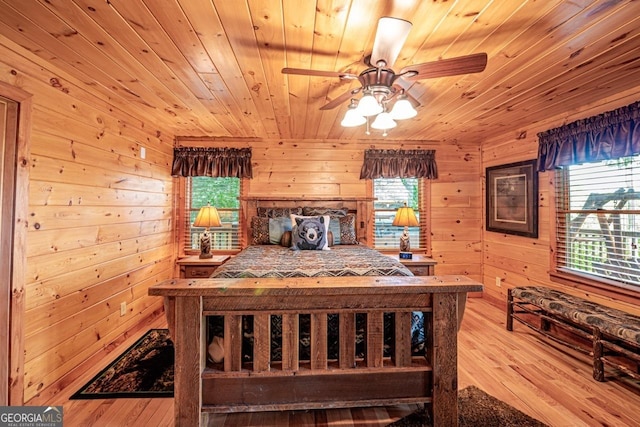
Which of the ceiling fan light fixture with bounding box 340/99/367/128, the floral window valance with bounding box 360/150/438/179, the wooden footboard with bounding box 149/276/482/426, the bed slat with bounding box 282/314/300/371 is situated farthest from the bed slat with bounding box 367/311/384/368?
the floral window valance with bounding box 360/150/438/179

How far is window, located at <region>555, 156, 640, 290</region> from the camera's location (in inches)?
93.4

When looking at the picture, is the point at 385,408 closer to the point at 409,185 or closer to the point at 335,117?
the point at 335,117

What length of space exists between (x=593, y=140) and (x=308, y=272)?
2758mm

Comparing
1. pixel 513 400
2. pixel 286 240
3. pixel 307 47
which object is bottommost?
pixel 513 400

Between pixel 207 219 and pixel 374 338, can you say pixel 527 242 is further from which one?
pixel 207 219

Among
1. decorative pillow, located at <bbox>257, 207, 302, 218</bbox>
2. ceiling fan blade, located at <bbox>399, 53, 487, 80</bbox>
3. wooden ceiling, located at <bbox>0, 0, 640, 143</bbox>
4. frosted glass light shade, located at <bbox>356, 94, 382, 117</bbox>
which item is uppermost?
wooden ceiling, located at <bbox>0, 0, 640, 143</bbox>

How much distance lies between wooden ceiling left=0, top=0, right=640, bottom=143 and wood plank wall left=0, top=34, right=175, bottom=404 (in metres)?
0.21

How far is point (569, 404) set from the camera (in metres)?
1.86

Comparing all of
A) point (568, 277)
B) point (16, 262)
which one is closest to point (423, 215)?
point (568, 277)

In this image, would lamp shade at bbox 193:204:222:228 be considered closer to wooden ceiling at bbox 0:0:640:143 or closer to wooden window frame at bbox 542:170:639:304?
wooden ceiling at bbox 0:0:640:143

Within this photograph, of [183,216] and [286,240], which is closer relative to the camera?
[286,240]

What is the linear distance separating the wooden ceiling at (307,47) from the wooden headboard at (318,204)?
1.40m

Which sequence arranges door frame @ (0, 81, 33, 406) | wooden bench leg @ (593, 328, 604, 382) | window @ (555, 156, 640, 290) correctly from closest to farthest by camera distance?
1. door frame @ (0, 81, 33, 406)
2. wooden bench leg @ (593, 328, 604, 382)
3. window @ (555, 156, 640, 290)

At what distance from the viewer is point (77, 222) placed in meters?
2.19
